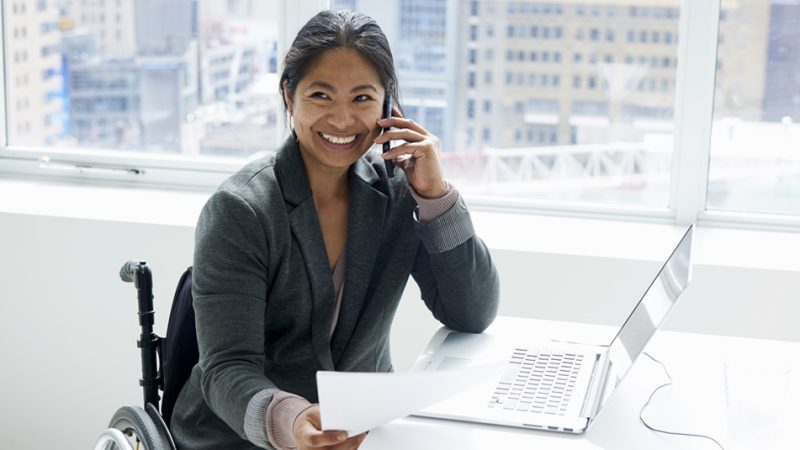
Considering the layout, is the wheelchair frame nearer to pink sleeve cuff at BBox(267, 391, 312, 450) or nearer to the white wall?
pink sleeve cuff at BBox(267, 391, 312, 450)

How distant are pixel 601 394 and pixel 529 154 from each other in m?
1.31

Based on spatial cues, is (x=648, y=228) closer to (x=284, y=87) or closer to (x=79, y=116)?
(x=284, y=87)

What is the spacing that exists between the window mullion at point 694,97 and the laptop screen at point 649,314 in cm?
105

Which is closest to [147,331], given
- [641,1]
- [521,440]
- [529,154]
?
[521,440]

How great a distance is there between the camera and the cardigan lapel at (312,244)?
5.98ft

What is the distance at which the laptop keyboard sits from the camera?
5.37 feet

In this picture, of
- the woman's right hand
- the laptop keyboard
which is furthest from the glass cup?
the woman's right hand

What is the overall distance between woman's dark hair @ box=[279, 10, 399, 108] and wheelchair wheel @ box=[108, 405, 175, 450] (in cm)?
57

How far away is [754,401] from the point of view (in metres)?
1.54

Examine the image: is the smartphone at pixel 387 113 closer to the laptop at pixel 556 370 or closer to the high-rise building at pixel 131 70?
the laptop at pixel 556 370

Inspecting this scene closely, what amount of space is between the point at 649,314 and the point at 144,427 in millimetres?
783

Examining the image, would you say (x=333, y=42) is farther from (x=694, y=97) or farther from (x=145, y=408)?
(x=694, y=97)

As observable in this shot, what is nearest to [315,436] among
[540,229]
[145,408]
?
[145,408]

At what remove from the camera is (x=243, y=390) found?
1.64 meters
